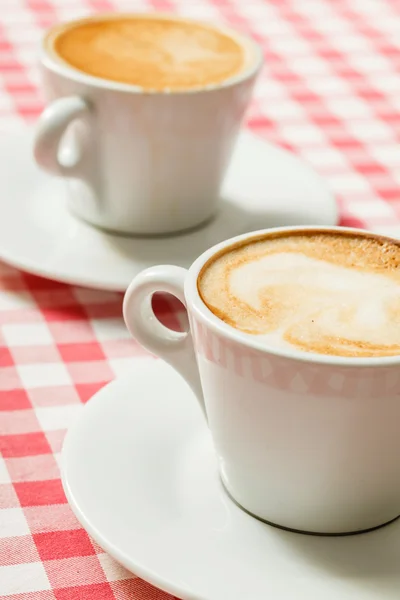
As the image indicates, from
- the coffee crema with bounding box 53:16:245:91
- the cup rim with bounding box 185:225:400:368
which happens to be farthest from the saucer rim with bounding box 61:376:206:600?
the coffee crema with bounding box 53:16:245:91

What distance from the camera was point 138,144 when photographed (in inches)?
39.7

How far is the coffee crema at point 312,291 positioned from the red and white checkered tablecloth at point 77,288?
18 centimetres

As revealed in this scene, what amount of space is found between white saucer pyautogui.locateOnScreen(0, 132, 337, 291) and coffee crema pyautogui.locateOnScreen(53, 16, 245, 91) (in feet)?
0.46

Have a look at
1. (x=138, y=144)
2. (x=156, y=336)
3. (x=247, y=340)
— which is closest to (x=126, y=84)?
(x=138, y=144)

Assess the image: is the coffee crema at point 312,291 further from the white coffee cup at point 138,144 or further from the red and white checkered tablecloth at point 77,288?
the white coffee cup at point 138,144

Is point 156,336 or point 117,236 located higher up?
point 156,336

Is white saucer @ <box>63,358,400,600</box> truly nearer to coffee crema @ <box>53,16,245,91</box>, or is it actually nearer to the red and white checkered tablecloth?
the red and white checkered tablecloth

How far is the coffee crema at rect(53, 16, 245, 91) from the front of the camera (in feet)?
3.45

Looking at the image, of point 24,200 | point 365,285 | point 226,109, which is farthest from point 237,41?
point 365,285

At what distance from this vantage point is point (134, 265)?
39.2 inches

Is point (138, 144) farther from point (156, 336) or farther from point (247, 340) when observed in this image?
point (247, 340)

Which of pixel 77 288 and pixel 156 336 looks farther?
pixel 77 288

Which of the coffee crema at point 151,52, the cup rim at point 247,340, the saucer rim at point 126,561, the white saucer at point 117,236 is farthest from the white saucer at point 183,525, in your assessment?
the coffee crema at point 151,52

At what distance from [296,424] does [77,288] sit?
426mm
